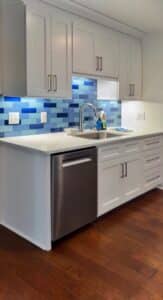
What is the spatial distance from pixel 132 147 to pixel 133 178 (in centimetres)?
38

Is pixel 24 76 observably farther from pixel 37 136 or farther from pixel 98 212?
pixel 98 212

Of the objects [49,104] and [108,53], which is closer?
[49,104]

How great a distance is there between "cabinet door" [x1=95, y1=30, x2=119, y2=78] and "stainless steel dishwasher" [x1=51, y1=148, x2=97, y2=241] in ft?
3.88

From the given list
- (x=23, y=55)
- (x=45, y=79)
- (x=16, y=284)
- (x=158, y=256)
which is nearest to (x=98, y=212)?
(x=158, y=256)

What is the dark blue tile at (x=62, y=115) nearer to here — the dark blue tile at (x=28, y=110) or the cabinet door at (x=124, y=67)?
the dark blue tile at (x=28, y=110)

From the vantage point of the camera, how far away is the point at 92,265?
200 centimetres

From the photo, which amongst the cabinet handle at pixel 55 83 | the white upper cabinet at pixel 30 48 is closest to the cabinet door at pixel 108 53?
the white upper cabinet at pixel 30 48

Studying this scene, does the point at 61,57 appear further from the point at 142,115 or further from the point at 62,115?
the point at 142,115

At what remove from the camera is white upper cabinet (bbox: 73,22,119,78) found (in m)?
2.77

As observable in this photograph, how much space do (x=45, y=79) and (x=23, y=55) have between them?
0.95 feet

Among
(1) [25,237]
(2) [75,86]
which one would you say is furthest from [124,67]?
(1) [25,237]

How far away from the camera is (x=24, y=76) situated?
93.0 inches

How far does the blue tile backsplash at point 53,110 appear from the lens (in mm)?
2594

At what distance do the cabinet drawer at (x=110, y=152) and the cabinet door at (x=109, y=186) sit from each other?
0.20ft
